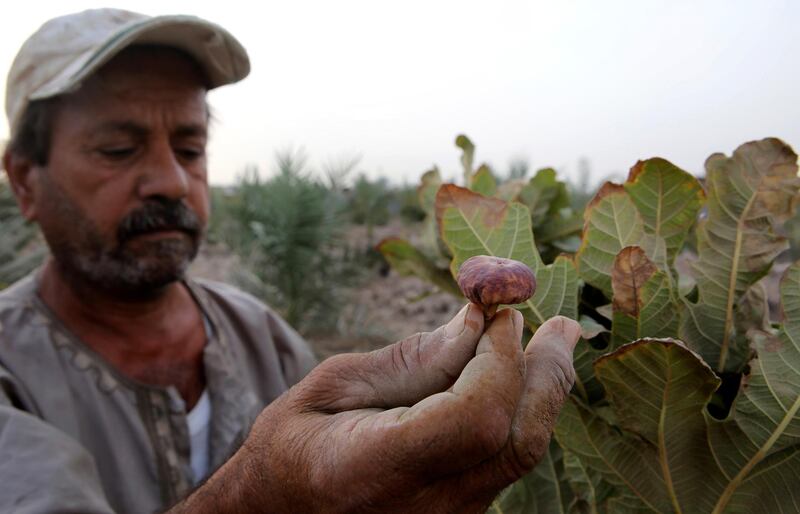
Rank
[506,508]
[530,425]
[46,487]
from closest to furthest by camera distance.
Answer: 1. [530,425]
2. [506,508]
3. [46,487]

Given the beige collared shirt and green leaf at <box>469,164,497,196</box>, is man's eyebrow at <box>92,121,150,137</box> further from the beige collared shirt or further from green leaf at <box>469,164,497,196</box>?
green leaf at <box>469,164,497,196</box>

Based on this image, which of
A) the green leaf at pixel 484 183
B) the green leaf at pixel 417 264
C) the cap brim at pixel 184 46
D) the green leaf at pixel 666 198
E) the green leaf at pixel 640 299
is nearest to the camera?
the green leaf at pixel 640 299

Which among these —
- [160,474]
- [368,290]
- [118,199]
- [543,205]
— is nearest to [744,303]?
[543,205]

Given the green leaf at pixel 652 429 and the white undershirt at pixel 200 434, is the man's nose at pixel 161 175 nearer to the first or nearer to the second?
the white undershirt at pixel 200 434

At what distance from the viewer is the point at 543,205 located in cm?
142

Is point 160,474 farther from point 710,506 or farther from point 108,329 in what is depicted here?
point 710,506

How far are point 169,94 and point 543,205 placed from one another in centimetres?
138

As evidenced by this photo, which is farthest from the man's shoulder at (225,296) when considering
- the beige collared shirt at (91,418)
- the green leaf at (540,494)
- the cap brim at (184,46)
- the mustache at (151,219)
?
the green leaf at (540,494)

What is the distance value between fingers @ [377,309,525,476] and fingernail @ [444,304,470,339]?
47 mm

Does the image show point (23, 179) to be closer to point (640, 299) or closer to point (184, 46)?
point (184, 46)

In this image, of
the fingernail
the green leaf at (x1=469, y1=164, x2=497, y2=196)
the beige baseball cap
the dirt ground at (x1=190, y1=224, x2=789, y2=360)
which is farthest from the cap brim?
the dirt ground at (x1=190, y1=224, x2=789, y2=360)

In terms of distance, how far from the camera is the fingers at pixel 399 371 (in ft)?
2.31

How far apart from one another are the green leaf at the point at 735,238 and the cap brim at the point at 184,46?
1.73 m

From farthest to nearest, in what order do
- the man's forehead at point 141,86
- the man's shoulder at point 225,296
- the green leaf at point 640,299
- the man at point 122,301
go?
the man's shoulder at point 225,296 < the man's forehead at point 141,86 < the man at point 122,301 < the green leaf at point 640,299
